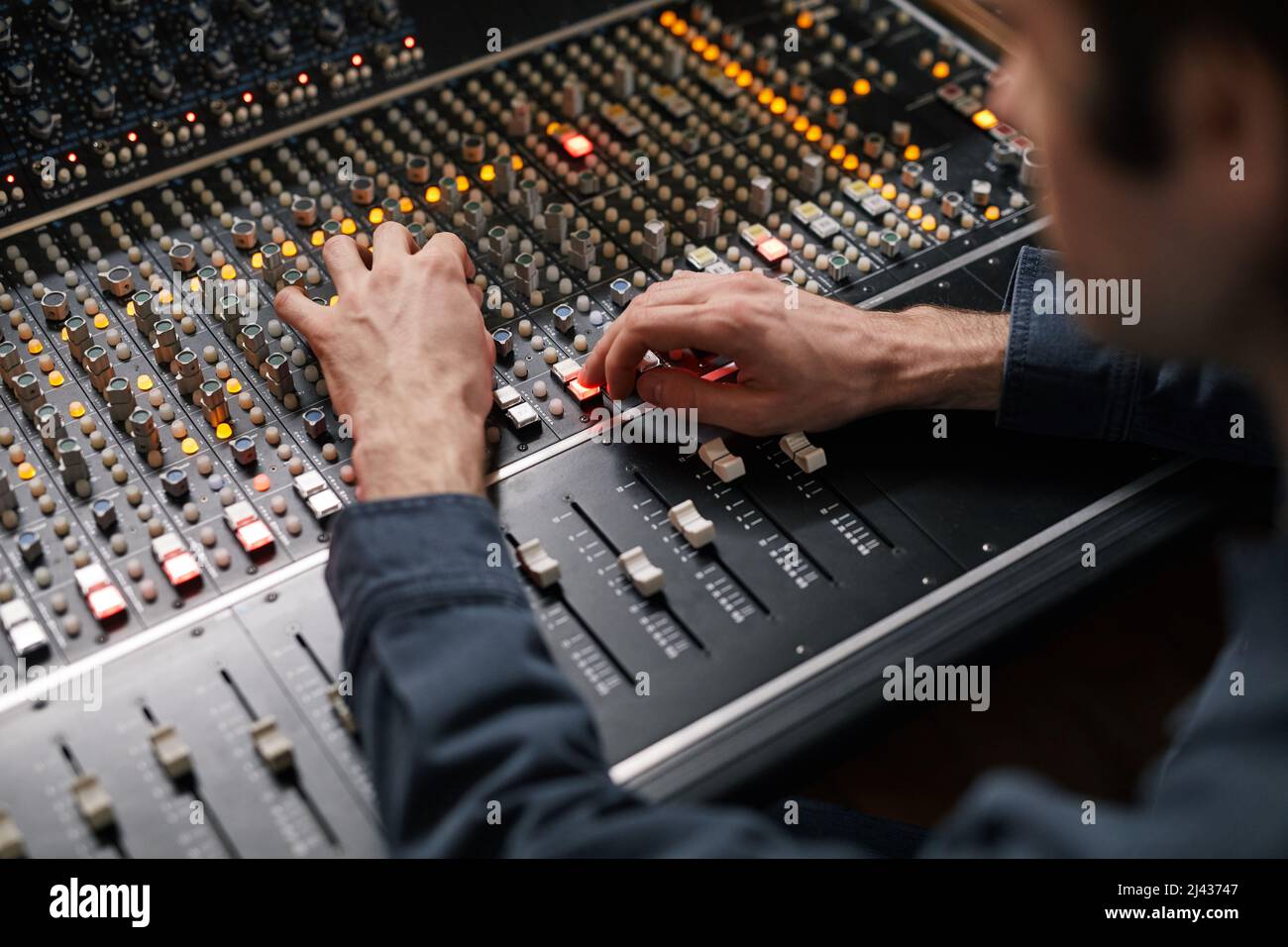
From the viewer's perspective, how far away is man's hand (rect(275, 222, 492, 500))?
60.3 inches

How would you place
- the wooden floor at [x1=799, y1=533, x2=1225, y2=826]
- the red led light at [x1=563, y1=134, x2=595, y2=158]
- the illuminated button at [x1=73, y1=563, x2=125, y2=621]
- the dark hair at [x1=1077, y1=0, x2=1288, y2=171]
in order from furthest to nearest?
the wooden floor at [x1=799, y1=533, x2=1225, y2=826] → the red led light at [x1=563, y1=134, x2=595, y2=158] → the illuminated button at [x1=73, y1=563, x2=125, y2=621] → the dark hair at [x1=1077, y1=0, x2=1288, y2=171]

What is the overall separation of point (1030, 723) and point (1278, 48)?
1.99 metres

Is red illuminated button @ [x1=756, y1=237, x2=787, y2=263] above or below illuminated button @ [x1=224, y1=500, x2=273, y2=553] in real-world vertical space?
above

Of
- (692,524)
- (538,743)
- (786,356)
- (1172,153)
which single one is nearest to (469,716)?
(538,743)

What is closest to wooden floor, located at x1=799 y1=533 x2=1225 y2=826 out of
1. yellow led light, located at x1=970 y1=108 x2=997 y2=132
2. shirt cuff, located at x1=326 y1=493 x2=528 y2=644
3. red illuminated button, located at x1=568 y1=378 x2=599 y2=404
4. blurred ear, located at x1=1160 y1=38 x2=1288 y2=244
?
yellow led light, located at x1=970 y1=108 x2=997 y2=132

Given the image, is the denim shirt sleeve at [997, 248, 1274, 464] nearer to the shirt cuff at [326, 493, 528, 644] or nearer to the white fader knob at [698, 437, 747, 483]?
the white fader knob at [698, 437, 747, 483]

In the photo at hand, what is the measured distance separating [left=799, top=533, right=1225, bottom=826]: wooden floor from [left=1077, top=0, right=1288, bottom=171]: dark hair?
62.7 inches

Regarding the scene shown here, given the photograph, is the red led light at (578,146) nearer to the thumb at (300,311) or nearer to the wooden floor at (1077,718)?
the thumb at (300,311)

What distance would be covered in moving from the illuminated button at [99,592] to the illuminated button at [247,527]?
0.15 m

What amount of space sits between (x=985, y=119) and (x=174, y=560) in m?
1.45

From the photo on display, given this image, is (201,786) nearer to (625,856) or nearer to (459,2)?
(625,856)

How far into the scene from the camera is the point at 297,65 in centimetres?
214
